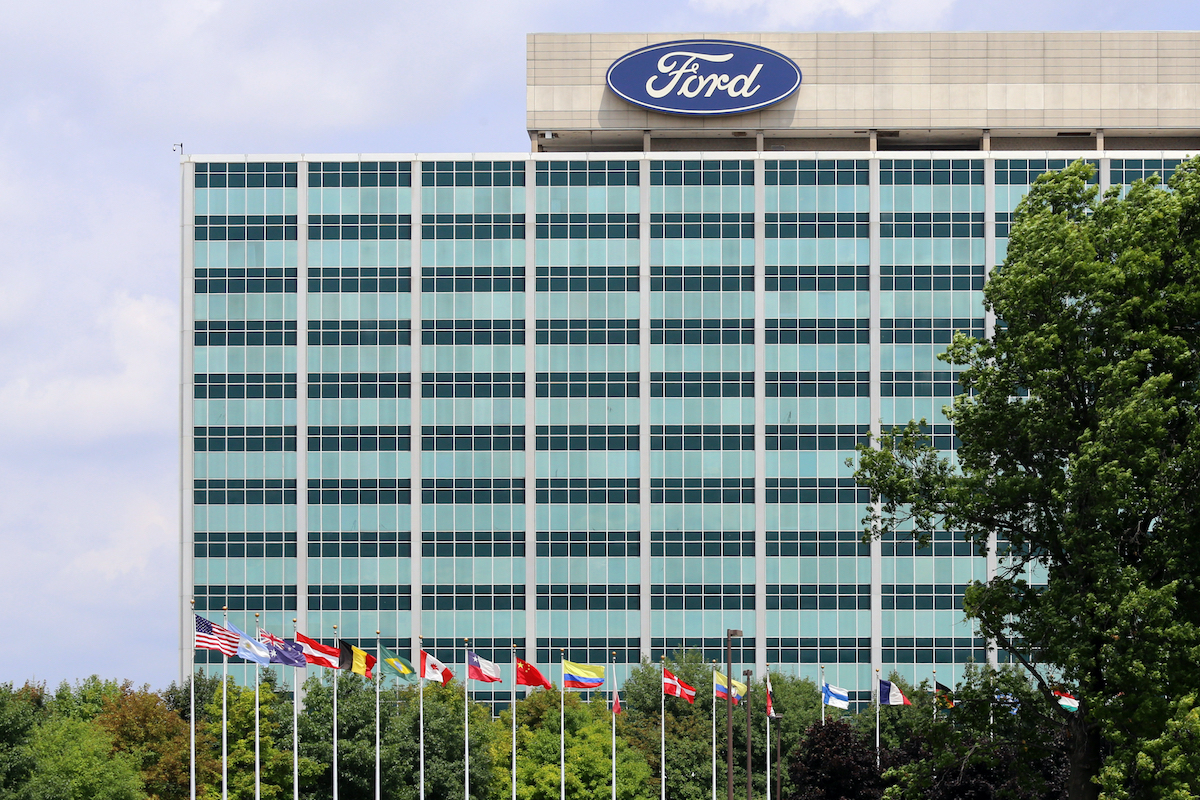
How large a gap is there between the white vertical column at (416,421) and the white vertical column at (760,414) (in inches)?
970

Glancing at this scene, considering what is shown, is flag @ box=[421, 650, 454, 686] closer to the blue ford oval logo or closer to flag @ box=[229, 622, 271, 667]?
flag @ box=[229, 622, 271, 667]

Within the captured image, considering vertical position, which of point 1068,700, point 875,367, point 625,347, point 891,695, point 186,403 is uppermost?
point 625,347

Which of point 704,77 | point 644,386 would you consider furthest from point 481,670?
point 704,77

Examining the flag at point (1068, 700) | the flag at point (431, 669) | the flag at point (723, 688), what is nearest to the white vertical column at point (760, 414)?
the flag at point (723, 688)

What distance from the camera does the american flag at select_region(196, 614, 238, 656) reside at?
182 ft

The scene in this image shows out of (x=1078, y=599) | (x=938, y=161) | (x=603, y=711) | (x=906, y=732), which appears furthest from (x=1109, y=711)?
(x=938, y=161)

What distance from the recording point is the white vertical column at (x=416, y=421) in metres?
113

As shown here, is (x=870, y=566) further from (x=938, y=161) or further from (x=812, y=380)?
(x=938, y=161)

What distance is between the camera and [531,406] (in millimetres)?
115188

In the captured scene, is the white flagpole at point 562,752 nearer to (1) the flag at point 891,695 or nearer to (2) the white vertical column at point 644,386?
(1) the flag at point 891,695

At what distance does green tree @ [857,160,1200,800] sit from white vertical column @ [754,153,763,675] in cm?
7429

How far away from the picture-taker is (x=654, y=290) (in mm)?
115812

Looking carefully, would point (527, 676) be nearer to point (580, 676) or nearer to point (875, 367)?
point (580, 676)

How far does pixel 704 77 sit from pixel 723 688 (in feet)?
174
